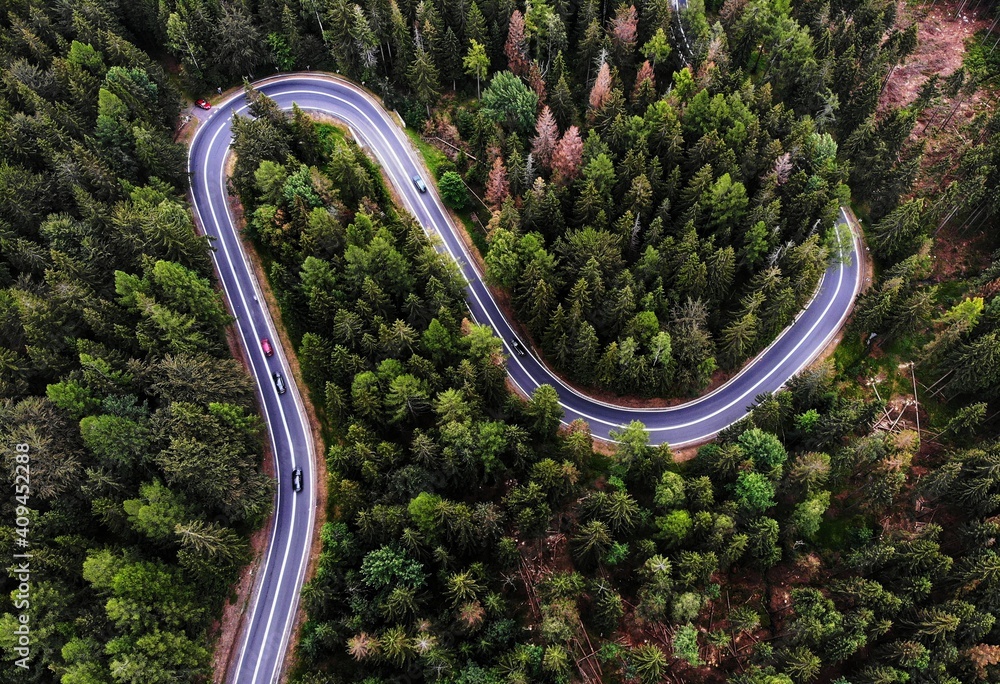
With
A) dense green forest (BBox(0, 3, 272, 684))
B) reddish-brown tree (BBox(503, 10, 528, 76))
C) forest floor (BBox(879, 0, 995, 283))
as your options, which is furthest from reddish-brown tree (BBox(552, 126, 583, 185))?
forest floor (BBox(879, 0, 995, 283))

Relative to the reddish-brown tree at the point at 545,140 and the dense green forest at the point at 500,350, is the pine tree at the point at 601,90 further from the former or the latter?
the reddish-brown tree at the point at 545,140

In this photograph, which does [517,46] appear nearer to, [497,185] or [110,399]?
[497,185]

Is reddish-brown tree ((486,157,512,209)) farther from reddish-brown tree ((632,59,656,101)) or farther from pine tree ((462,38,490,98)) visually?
reddish-brown tree ((632,59,656,101))

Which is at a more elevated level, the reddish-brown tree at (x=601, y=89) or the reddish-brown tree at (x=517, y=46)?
the reddish-brown tree at (x=517, y=46)

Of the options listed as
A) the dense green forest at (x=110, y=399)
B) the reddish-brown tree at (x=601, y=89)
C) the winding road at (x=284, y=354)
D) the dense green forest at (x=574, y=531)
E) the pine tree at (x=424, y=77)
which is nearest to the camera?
the dense green forest at (x=110, y=399)

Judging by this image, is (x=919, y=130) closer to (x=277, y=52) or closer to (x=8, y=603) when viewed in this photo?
(x=277, y=52)

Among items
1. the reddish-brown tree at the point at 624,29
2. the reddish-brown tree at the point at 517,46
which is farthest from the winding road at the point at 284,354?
the reddish-brown tree at the point at 624,29

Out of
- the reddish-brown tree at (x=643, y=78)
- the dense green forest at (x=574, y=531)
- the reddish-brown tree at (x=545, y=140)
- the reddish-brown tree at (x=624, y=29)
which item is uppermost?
the reddish-brown tree at (x=624, y=29)
